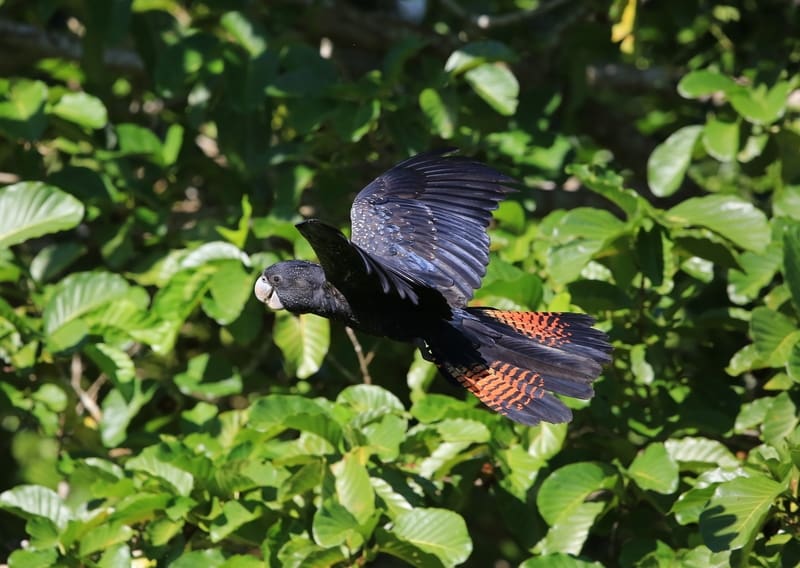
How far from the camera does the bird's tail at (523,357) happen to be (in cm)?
260

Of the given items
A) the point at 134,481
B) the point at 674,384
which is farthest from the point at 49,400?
the point at 674,384

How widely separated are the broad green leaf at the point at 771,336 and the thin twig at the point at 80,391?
187 cm

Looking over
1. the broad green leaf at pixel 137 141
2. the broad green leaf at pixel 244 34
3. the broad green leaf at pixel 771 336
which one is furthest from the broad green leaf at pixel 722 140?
the broad green leaf at pixel 137 141

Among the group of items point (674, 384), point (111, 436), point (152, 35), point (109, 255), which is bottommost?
point (111, 436)

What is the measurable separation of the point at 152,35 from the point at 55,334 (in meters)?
1.24

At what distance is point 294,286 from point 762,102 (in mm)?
1662

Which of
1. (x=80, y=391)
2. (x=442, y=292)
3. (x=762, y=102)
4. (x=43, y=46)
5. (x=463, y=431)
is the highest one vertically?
(x=762, y=102)

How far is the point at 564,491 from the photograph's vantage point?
112 inches

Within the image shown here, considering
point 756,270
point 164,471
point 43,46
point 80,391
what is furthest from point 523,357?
point 43,46

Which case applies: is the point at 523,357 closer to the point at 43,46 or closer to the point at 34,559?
the point at 34,559

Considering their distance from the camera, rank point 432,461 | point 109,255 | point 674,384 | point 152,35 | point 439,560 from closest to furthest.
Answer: point 439,560
point 432,461
point 674,384
point 109,255
point 152,35

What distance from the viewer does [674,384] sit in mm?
3174

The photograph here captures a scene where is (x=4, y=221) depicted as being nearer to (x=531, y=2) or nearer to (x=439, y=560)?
(x=439, y=560)

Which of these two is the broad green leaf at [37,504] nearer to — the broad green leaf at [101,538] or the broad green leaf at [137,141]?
the broad green leaf at [101,538]
